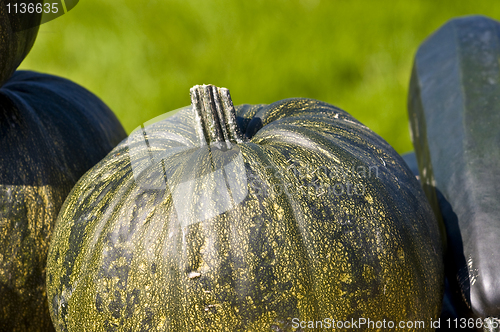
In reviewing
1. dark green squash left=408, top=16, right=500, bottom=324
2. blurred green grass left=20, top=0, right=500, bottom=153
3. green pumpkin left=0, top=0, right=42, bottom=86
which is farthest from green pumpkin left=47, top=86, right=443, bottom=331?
blurred green grass left=20, top=0, right=500, bottom=153

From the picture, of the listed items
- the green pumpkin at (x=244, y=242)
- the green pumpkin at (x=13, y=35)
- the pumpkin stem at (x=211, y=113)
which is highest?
the green pumpkin at (x=13, y=35)

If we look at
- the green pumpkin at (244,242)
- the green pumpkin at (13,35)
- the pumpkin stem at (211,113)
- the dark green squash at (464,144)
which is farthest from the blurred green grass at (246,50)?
the green pumpkin at (244,242)

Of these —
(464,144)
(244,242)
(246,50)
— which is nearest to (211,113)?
(244,242)

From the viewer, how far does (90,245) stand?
128cm

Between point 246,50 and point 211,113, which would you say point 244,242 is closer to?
point 211,113

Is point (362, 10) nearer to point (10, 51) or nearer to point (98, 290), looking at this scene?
point (10, 51)

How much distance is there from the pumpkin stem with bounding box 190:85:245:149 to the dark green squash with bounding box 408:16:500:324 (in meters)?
0.78

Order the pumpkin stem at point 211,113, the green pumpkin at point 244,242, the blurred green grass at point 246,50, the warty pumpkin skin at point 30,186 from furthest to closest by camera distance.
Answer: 1. the blurred green grass at point 246,50
2. the warty pumpkin skin at point 30,186
3. the pumpkin stem at point 211,113
4. the green pumpkin at point 244,242

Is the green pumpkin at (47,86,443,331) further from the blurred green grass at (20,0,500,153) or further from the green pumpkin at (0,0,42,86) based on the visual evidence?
the blurred green grass at (20,0,500,153)

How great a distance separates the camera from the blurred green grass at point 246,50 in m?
3.94

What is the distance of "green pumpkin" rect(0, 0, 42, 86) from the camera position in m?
1.41

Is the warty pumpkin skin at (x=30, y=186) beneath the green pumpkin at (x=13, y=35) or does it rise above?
beneath

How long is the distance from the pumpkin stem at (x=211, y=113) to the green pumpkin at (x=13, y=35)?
57cm

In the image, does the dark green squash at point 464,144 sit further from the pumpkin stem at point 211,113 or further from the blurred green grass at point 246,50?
the blurred green grass at point 246,50
